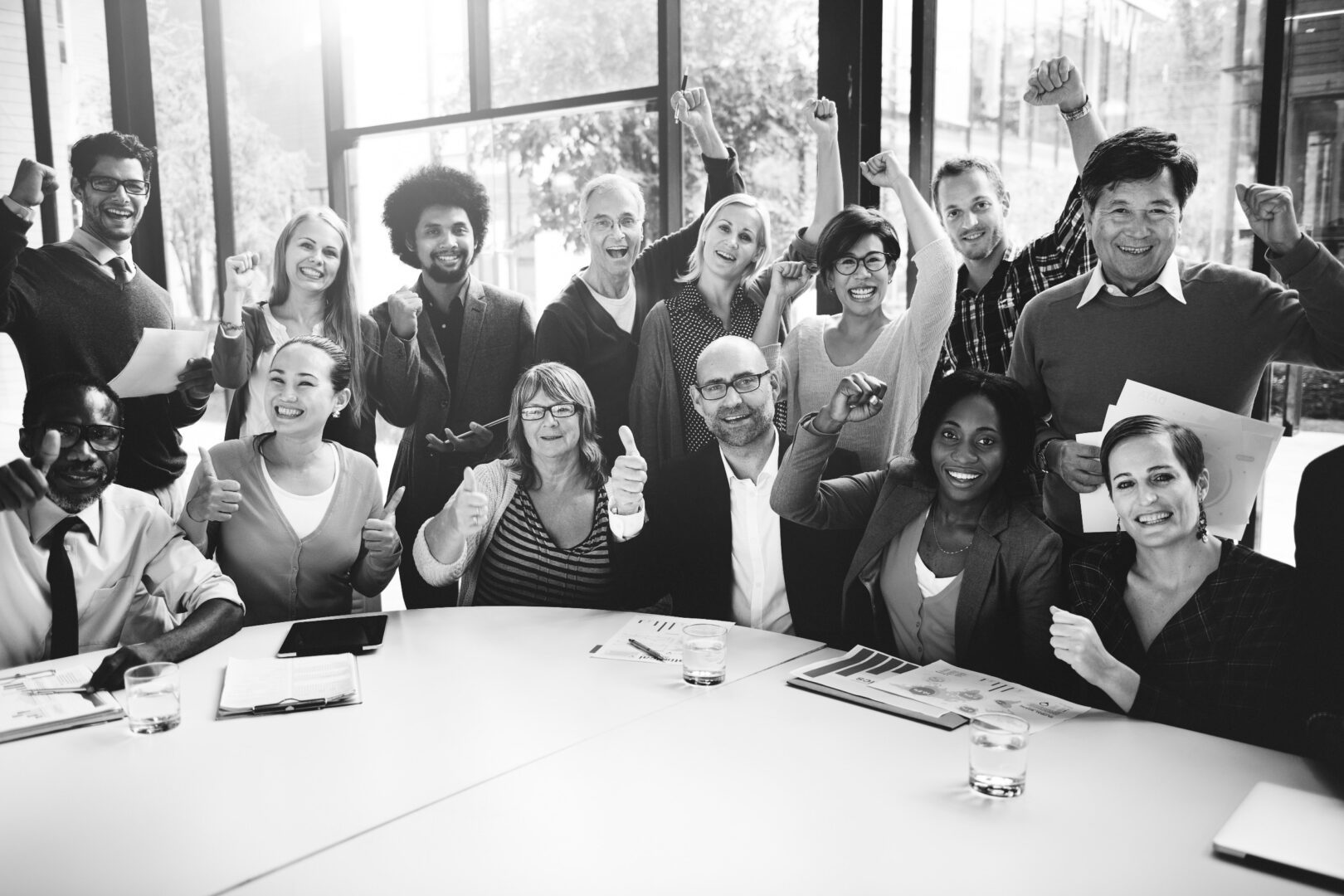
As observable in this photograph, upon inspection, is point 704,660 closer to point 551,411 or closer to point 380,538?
point 551,411

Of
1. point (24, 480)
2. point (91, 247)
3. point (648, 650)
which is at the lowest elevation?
point (648, 650)

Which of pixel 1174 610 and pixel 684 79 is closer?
pixel 1174 610

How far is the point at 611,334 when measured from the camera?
3447mm

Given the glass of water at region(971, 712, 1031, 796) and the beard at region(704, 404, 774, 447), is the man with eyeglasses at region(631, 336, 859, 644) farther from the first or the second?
the glass of water at region(971, 712, 1031, 796)

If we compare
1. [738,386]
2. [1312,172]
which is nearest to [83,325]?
[738,386]

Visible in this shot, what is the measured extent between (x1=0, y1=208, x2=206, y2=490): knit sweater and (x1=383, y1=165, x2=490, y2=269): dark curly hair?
0.85 m

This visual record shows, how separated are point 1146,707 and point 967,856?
75 centimetres

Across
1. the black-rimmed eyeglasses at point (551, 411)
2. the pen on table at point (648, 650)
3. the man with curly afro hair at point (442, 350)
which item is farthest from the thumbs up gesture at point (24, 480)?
the pen on table at point (648, 650)

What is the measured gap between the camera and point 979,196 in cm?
273

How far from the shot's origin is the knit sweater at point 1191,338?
220 cm

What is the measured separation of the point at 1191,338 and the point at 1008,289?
52 centimetres

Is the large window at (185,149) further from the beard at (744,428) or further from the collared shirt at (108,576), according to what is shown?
the beard at (744,428)

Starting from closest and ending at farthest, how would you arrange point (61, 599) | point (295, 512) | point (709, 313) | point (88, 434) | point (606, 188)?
point (61, 599) → point (88, 434) → point (295, 512) → point (709, 313) → point (606, 188)

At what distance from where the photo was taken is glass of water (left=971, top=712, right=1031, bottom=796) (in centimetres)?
156
